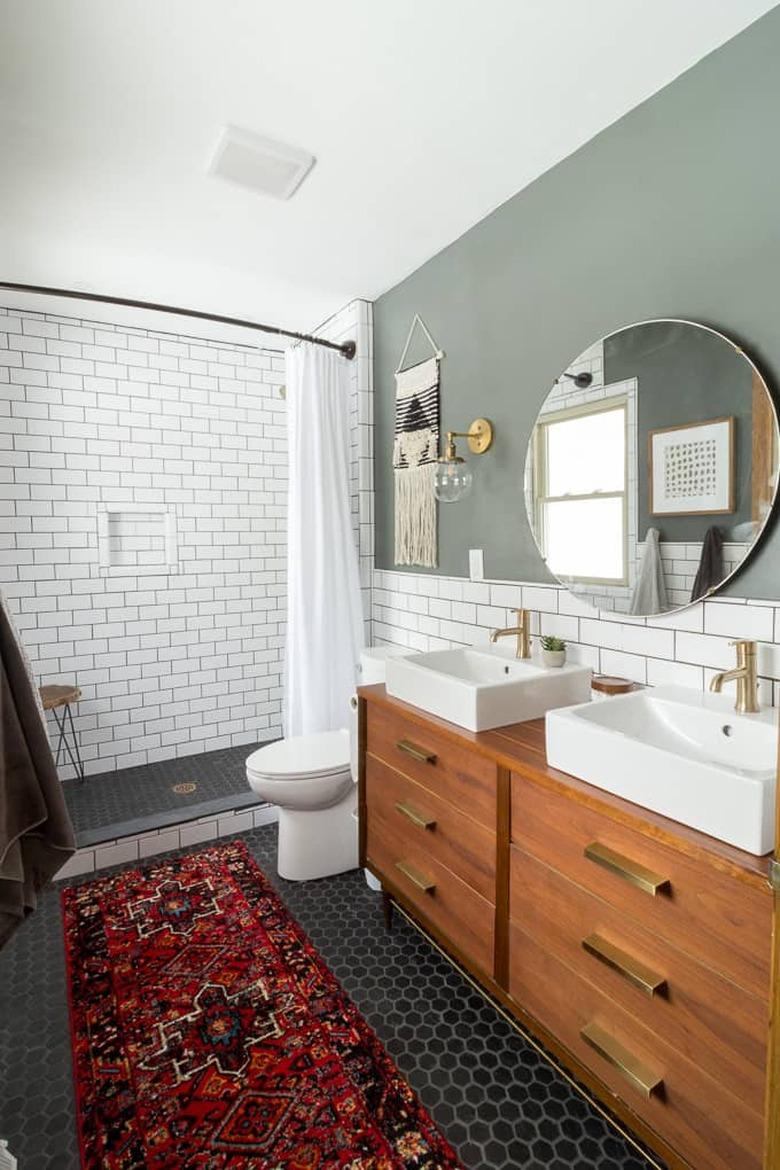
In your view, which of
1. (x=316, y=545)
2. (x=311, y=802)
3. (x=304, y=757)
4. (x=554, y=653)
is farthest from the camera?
(x=316, y=545)

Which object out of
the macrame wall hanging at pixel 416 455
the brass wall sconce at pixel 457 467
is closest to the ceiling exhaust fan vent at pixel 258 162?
Result: the macrame wall hanging at pixel 416 455

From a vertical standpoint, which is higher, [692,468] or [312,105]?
[312,105]

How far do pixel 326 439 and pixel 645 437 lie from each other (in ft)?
5.40

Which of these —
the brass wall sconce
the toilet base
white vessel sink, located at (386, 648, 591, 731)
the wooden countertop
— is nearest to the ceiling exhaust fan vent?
the brass wall sconce

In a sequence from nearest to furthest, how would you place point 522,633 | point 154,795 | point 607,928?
point 607,928 → point 522,633 → point 154,795

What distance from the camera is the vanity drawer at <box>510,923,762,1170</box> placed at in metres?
1.07

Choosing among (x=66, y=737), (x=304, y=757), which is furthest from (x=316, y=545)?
(x=66, y=737)

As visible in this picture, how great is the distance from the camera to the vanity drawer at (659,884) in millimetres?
1013

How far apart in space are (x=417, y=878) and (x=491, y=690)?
2.14ft

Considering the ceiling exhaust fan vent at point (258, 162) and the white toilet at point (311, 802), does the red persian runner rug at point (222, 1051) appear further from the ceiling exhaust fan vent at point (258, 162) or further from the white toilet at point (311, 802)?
the ceiling exhaust fan vent at point (258, 162)

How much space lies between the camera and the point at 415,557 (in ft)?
9.38

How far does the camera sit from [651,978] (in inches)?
45.8

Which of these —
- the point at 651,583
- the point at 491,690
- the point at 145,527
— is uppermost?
the point at 145,527

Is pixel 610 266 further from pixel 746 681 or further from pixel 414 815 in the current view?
pixel 414 815
